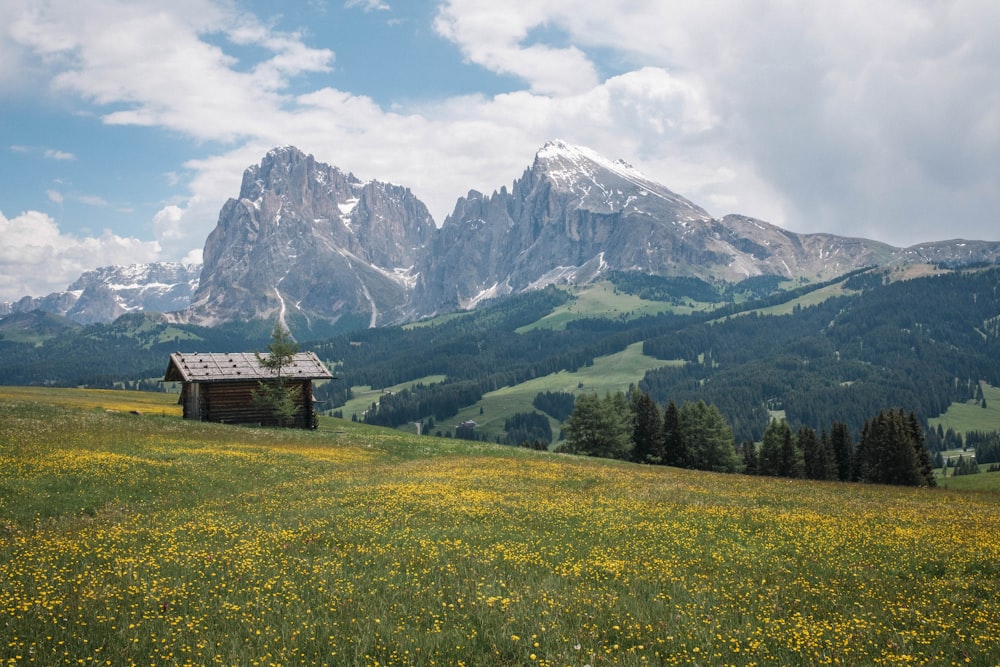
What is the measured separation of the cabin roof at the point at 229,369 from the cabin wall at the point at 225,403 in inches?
32.8

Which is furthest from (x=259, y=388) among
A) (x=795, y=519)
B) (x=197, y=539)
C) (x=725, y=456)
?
(x=725, y=456)

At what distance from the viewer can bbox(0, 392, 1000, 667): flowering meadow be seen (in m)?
10.6

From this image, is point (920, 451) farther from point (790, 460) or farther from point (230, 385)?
point (230, 385)

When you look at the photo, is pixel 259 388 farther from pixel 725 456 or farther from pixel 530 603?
pixel 725 456

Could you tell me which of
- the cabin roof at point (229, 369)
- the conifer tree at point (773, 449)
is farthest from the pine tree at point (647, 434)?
the cabin roof at point (229, 369)

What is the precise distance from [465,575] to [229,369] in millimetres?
59712

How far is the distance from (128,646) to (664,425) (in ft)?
285

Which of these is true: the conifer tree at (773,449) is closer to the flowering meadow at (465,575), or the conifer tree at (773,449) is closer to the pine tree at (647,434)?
the pine tree at (647,434)

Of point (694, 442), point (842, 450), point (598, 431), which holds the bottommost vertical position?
point (842, 450)

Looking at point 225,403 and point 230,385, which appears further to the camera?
point 230,385

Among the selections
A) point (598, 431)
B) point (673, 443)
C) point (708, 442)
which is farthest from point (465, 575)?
point (708, 442)

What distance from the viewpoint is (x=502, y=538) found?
18.5 m

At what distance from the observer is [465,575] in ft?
47.5

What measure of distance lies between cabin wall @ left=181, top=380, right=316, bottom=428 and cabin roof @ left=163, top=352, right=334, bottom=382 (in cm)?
83
